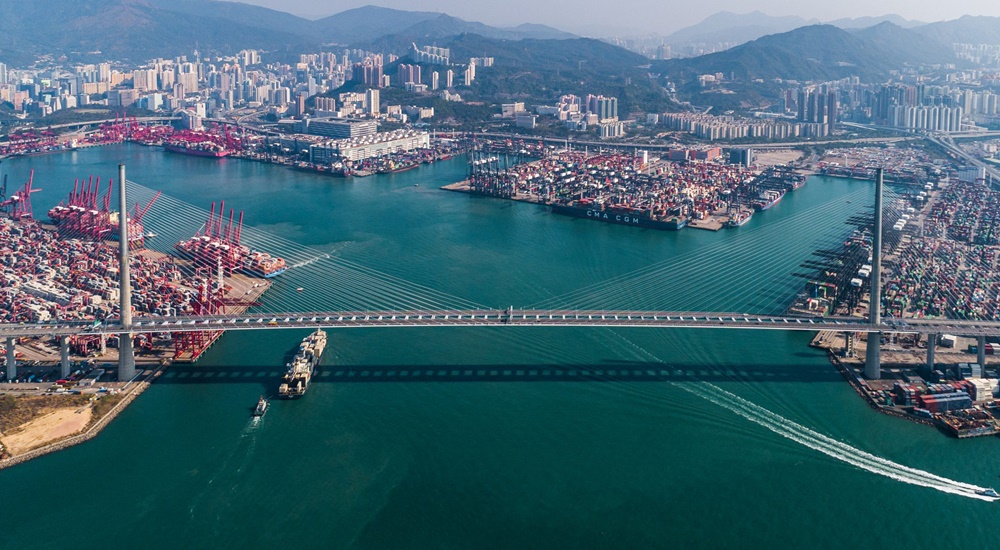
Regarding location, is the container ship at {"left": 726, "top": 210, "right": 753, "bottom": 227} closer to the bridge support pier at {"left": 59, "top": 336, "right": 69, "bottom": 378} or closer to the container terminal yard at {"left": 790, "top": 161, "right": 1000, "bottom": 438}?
the container terminal yard at {"left": 790, "top": 161, "right": 1000, "bottom": 438}

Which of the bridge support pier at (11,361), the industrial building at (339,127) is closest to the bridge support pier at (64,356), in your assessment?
the bridge support pier at (11,361)

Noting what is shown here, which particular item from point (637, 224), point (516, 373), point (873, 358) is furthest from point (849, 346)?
point (637, 224)

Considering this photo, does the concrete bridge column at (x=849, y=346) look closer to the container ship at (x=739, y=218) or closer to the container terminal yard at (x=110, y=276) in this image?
the container terminal yard at (x=110, y=276)

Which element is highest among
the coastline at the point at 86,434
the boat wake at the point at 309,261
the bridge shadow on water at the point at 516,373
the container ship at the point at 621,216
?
the container ship at the point at 621,216

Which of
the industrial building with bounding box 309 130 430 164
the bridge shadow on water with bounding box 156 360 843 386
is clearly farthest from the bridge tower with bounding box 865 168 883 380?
the industrial building with bounding box 309 130 430 164

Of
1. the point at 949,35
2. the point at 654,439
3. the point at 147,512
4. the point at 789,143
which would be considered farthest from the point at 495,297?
the point at 949,35

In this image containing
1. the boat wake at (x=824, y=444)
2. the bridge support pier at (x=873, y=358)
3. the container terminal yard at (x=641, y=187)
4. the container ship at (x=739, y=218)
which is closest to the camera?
the boat wake at (x=824, y=444)

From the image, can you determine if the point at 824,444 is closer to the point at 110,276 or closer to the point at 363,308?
the point at 363,308
